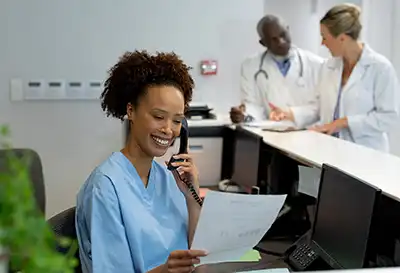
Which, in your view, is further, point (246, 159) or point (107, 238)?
point (246, 159)

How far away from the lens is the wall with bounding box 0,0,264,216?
3568mm

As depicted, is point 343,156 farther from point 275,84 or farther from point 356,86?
point 275,84

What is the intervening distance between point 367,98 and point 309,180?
3.58 feet

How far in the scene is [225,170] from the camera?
306 cm

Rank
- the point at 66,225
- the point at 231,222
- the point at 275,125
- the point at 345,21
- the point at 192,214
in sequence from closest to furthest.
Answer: the point at 231,222
the point at 66,225
the point at 192,214
the point at 345,21
the point at 275,125

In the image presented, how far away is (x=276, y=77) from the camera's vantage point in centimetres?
366

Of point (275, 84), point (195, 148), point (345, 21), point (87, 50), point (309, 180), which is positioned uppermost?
point (345, 21)

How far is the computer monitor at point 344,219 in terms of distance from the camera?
55.8 inches

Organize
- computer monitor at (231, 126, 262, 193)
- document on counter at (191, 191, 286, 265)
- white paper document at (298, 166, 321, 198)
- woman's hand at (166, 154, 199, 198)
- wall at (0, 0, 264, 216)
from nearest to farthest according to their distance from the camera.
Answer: document on counter at (191, 191, 286, 265) < woman's hand at (166, 154, 199, 198) < white paper document at (298, 166, 321, 198) < computer monitor at (231, 126, 262, 193) < wall at (0, 0, 264, 216)

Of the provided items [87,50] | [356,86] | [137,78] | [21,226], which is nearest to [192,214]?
[137,78]

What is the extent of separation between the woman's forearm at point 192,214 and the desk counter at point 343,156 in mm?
506

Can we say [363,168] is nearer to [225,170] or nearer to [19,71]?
[225,170]

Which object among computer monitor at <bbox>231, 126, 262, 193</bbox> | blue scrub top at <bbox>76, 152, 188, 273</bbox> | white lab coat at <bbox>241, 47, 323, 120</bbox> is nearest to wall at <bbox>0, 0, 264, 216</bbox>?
white lab coat at <bbox>241, 47, 323, 120</bbox>

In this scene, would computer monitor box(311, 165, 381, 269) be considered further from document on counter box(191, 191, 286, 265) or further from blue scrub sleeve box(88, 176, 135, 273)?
blue scrub sleeve box(88, 176, 135, 273)
